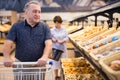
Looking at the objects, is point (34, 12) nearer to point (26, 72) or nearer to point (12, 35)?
point (12, 35)

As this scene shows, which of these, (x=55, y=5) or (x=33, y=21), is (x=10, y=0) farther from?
(x=33, y=21)

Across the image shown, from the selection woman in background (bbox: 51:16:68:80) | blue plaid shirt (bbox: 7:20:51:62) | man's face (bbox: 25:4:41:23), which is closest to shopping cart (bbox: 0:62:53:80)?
blue plaid shirt (bbox: 7:20:51:62)

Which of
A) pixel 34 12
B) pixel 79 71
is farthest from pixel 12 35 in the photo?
pixel 79 71

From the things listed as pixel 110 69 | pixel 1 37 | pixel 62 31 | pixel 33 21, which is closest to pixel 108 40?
pixel 33 21

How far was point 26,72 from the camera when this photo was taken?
262cm

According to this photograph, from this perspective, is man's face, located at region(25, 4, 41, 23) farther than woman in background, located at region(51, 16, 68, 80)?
No

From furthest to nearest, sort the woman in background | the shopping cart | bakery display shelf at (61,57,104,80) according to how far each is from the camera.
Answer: the woman in background < bakery display shelf at (61,57,104,80) < the shopping cart

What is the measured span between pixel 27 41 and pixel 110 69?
160cm

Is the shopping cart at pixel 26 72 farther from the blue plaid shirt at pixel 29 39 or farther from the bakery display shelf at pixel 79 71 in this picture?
the bakery display shelf at pixel 79 71

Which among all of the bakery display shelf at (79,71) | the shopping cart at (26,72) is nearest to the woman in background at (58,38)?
the bakery display shelf at (79,71)

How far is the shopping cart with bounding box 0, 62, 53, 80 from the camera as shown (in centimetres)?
260

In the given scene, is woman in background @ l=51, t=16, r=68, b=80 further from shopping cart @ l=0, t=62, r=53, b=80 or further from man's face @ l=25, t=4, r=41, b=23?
shopping cart @ l=0, t=62, r=53, b=80

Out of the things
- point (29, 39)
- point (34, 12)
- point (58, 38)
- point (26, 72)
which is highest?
point (34, 12)

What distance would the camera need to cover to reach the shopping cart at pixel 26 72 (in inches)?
102
